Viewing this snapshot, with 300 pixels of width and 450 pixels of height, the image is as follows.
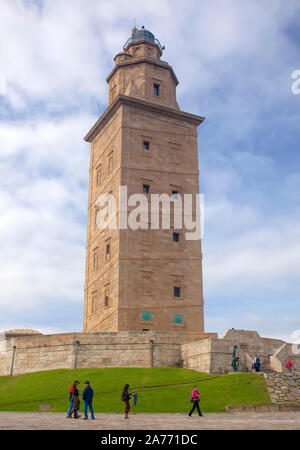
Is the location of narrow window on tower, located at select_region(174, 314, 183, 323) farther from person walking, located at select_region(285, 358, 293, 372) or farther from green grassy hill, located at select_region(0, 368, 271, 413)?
person walking, located at select_region(285, 358, 293, 372)

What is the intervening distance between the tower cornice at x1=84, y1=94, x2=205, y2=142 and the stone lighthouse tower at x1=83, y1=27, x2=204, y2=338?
0.09 metres

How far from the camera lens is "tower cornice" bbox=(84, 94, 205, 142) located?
4681 centimetres

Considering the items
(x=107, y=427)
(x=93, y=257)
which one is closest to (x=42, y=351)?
(x=93, y=257)

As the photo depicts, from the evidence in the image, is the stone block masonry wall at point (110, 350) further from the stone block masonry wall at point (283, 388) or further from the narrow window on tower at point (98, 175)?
the narrow window on tower at point (98, 175)

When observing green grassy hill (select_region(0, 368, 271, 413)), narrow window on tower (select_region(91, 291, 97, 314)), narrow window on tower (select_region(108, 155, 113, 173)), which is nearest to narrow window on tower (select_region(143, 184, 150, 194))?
narrow window on tower (select_region(108, 155, 113, 173))

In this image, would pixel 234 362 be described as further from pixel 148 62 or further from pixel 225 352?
pixel 148 62

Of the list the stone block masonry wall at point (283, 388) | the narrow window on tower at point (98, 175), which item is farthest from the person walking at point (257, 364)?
the narrow window on tower at point (98, 175)

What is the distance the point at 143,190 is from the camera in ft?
147

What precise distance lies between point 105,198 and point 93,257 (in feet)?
19.5

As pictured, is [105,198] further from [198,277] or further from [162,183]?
[198,277]

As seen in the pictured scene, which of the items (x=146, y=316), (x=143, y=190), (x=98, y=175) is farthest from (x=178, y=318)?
(x=98, y=175)

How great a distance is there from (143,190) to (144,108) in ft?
28.6

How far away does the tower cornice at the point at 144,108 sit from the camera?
46.8 meters

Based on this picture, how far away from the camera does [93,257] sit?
1881 inches
